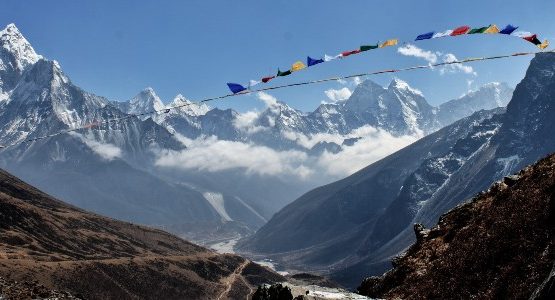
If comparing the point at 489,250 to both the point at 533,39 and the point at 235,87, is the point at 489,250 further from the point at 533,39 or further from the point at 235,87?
the point at 235,87

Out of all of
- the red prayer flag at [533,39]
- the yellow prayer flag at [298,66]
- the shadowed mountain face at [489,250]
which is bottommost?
the shadowed mountain face at [489,250]

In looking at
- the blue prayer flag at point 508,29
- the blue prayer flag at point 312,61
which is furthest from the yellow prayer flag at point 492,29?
the blue prayer flag at point 312,61

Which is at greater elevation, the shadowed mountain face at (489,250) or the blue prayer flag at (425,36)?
the blue prayer flag at (425,36)

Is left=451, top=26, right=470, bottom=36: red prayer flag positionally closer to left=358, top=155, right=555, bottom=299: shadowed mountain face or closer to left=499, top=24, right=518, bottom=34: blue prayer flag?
left=499, top=24, right=518, bottom=34: blue prayer flag

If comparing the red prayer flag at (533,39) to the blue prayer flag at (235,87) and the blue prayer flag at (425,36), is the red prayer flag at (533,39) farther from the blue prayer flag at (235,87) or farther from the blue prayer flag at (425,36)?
the blue prayer flag at (235,87)

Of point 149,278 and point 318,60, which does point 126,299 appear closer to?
point 149,278

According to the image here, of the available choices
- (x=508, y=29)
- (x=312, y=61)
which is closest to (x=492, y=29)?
(x=508, y=29)

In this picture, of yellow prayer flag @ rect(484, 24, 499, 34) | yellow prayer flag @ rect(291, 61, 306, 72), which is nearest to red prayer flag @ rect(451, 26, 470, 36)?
yellow prayer flag @ rect(484, 24, 499, 34)

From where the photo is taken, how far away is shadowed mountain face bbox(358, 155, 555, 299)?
72.9 feet

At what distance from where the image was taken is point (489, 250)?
2638 cm

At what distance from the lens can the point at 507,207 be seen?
1176 inches

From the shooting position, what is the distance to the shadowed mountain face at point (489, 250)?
22.2m

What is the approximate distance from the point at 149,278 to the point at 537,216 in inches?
6595

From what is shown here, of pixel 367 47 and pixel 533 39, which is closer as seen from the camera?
pixel 533 39
